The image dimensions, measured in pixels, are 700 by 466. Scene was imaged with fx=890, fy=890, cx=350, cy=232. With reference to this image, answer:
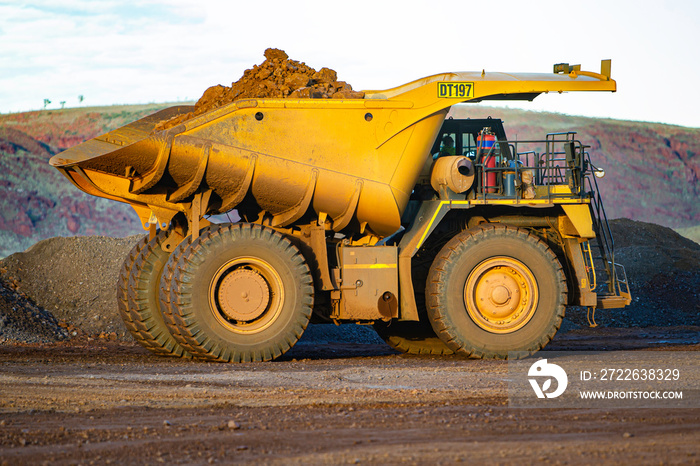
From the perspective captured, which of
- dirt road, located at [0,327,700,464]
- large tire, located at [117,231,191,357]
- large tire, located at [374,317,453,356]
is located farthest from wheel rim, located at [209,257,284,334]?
large tire, located at [374,317,453,356]

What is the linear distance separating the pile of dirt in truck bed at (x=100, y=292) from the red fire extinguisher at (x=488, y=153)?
5352mm

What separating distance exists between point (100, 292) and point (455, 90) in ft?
28.4

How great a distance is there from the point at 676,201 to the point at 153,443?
54.0 meters

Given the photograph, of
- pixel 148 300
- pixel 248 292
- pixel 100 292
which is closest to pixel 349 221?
pixel 248 292

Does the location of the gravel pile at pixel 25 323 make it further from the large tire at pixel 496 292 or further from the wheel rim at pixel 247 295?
the large tire at pixel 496 292

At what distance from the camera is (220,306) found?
1078 centimetres

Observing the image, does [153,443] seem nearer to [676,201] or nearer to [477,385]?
[477,385]

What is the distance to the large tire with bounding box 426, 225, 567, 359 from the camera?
1121 centimetres

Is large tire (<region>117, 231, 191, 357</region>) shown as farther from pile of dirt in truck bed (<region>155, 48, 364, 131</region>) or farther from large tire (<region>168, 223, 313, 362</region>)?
pile of dirt in truck bed (<region>155, 48, 364, 131</region>)

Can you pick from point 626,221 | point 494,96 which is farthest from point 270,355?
point 626,221

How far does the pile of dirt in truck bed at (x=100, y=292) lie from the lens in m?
15.6

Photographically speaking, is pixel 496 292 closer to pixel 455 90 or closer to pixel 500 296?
pixel 500 296

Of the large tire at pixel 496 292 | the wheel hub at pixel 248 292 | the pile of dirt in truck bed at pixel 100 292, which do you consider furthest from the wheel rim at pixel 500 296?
the pile of dirt in truck bed at pixel 100 292

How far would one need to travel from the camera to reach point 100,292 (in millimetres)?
16812
